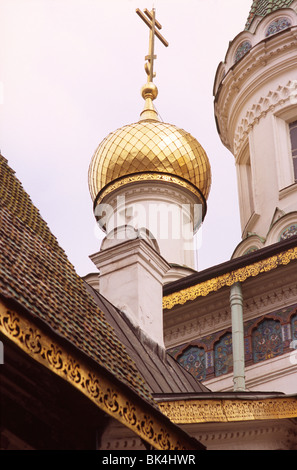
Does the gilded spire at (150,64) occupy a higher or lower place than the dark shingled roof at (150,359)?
higher

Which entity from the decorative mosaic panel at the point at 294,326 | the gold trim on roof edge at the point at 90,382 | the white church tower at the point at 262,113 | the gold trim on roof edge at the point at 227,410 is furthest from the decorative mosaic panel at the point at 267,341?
the gold trim on roof edge at the point at 90,382

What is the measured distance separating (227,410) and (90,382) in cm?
273

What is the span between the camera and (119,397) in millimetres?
5199

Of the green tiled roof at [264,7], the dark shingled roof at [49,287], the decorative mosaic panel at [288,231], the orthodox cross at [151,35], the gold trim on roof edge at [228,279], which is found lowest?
the dark shingled roof at [49,287]

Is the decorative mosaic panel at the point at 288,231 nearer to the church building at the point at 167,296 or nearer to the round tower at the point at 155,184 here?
the church building at the point at 167,296

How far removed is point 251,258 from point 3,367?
7788 millimetres

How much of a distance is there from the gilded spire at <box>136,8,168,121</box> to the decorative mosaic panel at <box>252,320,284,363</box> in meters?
7.74

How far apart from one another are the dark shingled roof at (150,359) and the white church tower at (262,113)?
5.77m

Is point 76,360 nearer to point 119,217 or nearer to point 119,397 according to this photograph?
point 119,397

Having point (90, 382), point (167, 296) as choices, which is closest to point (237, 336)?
point (167, 296)

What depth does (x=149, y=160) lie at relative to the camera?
17.3 metres

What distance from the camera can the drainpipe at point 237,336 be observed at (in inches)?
465

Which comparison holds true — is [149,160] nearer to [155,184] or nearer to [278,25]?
[155,184]

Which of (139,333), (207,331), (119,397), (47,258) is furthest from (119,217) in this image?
(119,397)
